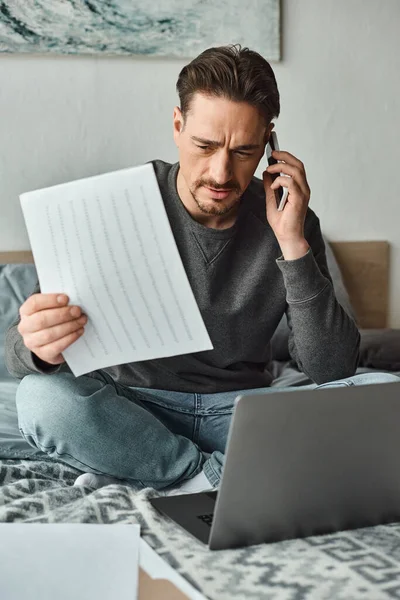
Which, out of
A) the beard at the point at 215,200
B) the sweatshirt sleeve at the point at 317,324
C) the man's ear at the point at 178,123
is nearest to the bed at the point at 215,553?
the sweatshirt sleeve at the point at 317,324

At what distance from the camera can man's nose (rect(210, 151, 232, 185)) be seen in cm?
139

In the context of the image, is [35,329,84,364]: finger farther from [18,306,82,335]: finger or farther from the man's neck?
the man's neck

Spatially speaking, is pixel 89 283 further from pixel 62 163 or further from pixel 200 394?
pixel 62 163

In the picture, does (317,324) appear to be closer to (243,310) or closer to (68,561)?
(243,310)

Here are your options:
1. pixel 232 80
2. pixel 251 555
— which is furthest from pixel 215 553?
pixel 232 80

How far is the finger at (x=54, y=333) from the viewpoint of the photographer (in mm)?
1107

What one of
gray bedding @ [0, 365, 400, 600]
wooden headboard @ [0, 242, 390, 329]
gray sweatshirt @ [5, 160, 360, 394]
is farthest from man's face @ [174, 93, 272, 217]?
wooden headboard @ [0, 242, 390, 329]

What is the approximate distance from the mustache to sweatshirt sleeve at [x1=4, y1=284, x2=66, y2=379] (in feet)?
1.29

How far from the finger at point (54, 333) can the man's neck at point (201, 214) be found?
49 cm

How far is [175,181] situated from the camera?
158 cm

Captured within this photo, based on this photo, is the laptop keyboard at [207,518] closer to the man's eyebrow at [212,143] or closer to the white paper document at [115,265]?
the white paper document at [115,265]

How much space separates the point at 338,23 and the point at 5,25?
1018mm

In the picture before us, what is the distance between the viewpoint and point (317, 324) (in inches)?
57.2

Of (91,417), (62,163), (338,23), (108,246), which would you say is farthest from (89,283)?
(338,23)
